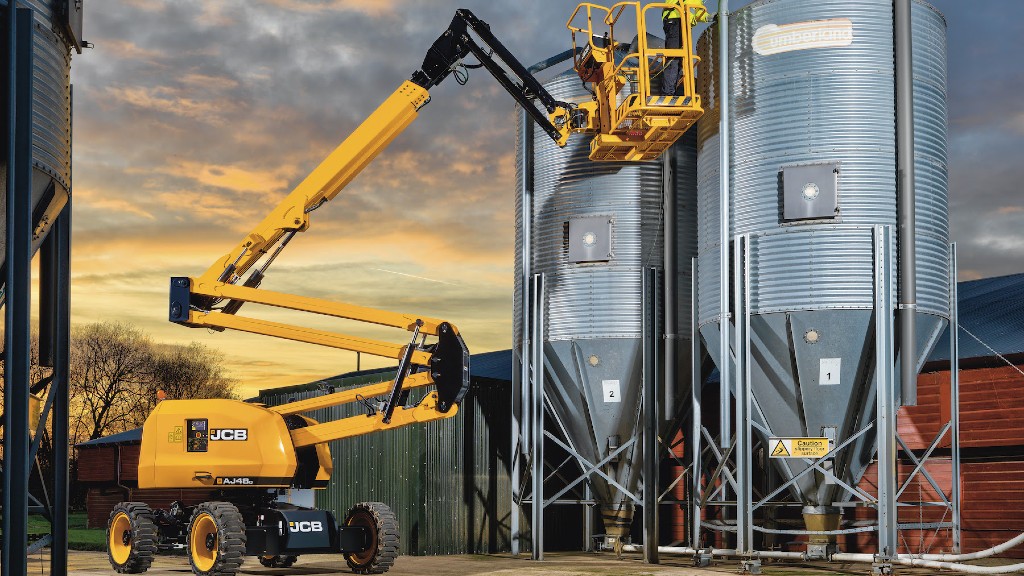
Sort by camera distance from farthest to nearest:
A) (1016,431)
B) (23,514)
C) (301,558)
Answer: (301,558), (1016,431), (23,514)

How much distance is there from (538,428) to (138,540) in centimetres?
870

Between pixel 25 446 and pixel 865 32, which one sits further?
pixel 865 32

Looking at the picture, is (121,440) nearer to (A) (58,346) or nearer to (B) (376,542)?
(B) (376,542)

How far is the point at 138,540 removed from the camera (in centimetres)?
2184

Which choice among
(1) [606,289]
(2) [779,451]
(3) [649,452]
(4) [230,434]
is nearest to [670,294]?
(1) [606,289]

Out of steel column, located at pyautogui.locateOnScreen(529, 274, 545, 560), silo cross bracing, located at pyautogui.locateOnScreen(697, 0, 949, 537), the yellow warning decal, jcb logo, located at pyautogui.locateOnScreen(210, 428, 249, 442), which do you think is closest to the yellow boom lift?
jcb logo, located at pyautogui.locateOnScreen(210, 428, 249, 442)

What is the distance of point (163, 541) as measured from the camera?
2252 cm

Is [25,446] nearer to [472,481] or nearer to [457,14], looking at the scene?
[457,14]

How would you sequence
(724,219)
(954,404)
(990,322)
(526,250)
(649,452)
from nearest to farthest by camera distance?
(724,219)
(954,404)
(649,452)
(990,322)
(526,250)

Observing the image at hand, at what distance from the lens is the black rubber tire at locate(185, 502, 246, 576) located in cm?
1975

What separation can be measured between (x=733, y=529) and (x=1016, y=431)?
6.52 metres

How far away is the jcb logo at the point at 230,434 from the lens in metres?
21.6

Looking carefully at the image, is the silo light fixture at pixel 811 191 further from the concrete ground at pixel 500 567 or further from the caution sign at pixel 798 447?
the concrete ground at pixel 500 567

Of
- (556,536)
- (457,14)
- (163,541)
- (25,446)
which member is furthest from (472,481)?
(25,446)
